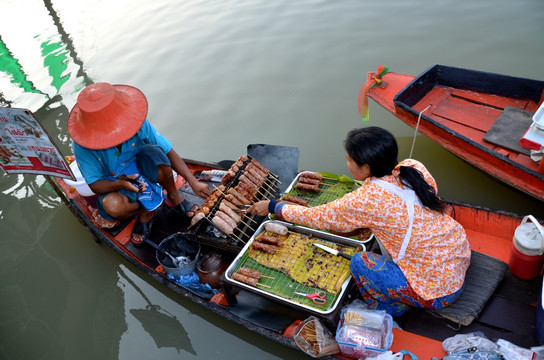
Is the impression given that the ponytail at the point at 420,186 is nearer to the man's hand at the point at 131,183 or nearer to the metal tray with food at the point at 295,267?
the metal tray with food at the point at 295,267

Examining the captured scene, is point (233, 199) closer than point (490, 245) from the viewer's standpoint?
No

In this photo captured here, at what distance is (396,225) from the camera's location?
3.21m

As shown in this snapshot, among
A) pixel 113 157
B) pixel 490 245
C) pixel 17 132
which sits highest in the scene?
pixel 17 132

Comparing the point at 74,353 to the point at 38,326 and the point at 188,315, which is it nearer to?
the point at 38,326

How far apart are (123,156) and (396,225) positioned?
141 inches

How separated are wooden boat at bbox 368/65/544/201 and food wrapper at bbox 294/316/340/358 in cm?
318

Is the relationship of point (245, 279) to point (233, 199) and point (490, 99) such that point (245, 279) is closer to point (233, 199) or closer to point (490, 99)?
point (233, 199)

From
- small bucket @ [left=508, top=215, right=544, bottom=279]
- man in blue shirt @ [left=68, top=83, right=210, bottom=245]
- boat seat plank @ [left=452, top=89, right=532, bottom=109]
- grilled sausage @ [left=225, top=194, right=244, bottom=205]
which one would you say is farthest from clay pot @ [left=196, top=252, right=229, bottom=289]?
boat seat plank @ [left=452, top=89, right=532, bottom=109]

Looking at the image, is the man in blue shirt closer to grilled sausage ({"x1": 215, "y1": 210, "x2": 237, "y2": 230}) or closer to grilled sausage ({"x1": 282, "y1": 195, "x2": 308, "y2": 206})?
grilled sausage ({"x1": 215, "y1": 210, "x2": 237, "y2": 230})

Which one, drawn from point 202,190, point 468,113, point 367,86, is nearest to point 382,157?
point 202,190

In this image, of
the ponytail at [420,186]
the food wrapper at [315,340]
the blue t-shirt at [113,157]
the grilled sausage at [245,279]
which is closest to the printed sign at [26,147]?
the blue t-shirt at [113,157]

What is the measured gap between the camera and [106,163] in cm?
495

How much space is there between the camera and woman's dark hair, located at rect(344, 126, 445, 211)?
3.02 meters

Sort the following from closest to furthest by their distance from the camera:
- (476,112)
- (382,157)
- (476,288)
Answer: (382,157) < (476,288) < (476,112)
